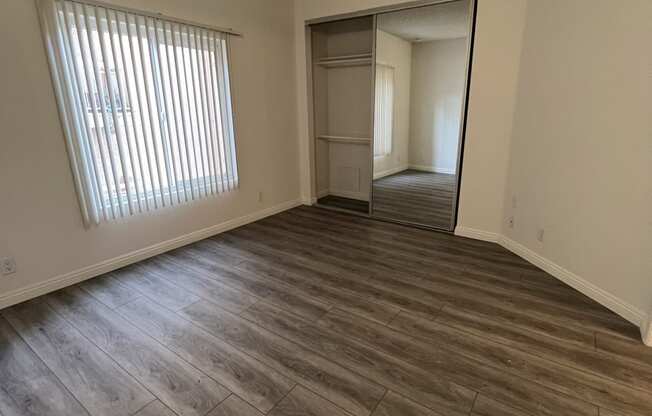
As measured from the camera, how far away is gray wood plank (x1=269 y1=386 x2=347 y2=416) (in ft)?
5.15

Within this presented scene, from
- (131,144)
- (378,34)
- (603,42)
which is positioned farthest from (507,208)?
(131,144)

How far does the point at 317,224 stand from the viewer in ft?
13.6

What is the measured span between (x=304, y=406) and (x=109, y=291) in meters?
1.93

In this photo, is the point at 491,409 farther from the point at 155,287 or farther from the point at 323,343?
the point at 155,287

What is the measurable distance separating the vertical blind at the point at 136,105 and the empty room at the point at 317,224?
2 cm

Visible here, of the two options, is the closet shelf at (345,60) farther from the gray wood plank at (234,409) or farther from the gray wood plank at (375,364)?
the gray wood plank at (234,409)

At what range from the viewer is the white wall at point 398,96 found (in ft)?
13.1

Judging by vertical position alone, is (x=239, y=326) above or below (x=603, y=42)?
below

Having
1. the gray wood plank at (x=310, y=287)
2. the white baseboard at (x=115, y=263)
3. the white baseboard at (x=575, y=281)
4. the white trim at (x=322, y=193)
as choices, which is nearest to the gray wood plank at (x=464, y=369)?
the gray wood plank at (x=310, y=287)

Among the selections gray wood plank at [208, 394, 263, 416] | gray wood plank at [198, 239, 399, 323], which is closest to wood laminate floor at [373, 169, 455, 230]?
gray wood plank at [198, 239, 399, 323]

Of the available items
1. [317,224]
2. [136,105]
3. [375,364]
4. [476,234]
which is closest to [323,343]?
[375,364]

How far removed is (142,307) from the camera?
2.44 metres

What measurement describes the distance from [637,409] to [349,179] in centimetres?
401

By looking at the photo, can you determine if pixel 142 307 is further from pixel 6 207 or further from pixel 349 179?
pixel 349 179
